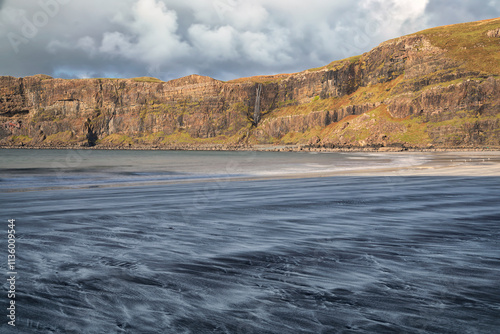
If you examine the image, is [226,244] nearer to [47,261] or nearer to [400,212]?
[47,261]

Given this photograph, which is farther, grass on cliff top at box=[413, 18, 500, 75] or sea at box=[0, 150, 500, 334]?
grass on cliff top at box=[413, 18, 500, 75]

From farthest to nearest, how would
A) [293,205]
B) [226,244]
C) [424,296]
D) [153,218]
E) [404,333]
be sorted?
[293,205] → [153,218] → [226,244] → [424,296] → [404,333]

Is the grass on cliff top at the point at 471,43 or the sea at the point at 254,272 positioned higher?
the grass on cliff top at the point at 471,43

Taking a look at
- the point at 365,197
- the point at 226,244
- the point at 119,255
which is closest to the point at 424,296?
the point at 226,244

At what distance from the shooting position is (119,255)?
287 inches

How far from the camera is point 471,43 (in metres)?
165

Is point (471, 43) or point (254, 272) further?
point (471, 43)

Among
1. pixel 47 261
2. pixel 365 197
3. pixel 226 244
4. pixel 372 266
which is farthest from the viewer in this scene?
pixel 365 197

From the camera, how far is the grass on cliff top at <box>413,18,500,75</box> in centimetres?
15150

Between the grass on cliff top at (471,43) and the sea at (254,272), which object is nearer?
the sea at (254,272)

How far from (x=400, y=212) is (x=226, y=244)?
706 centimetres

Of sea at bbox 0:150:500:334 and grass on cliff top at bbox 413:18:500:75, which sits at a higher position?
grass on cliff top at bbox 413:18:500:75

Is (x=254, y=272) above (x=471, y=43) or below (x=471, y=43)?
below

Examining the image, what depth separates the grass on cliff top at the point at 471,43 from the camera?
151500 mm
